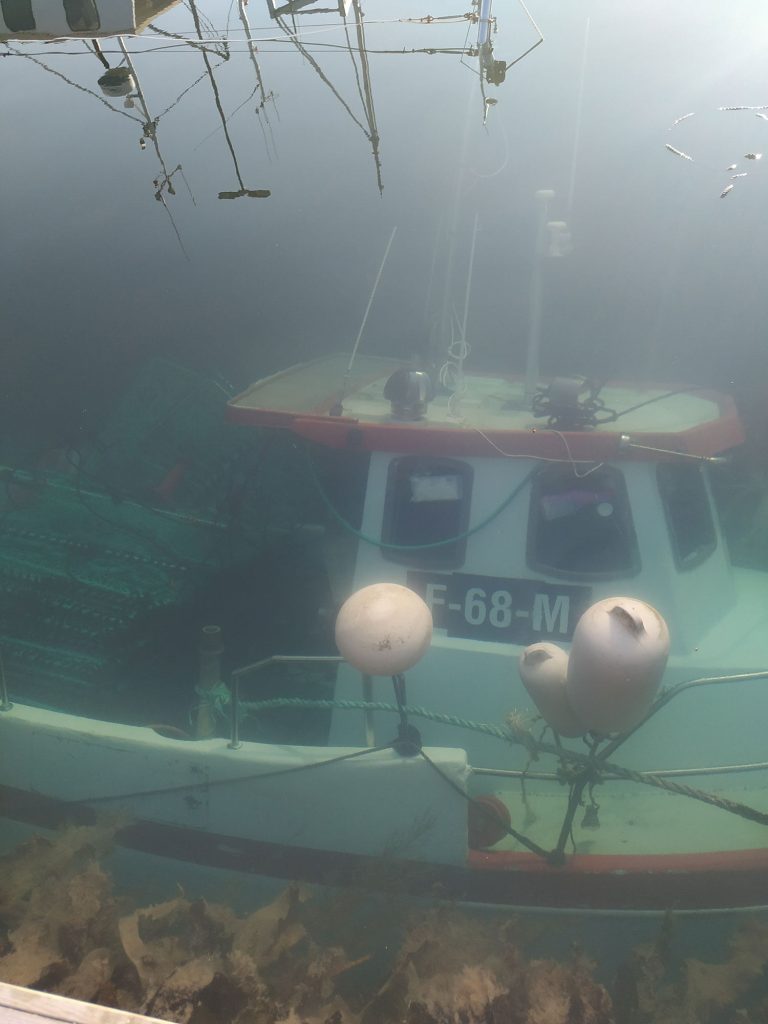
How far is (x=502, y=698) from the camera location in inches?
85.4

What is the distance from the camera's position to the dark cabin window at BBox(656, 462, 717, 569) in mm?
2223

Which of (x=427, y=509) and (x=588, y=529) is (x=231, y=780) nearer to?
(x=427, y=509)

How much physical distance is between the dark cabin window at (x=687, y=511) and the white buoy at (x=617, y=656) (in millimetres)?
882

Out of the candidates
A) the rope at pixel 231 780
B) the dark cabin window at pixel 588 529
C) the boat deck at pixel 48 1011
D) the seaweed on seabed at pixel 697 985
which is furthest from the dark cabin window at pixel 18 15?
the seaweed on seabed at pixel 697 985

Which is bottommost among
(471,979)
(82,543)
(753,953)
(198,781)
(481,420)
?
(753,953)

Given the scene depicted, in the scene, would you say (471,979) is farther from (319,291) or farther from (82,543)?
(319,291)

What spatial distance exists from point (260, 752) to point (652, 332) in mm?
2369

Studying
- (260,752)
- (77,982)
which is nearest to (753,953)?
(260,752)

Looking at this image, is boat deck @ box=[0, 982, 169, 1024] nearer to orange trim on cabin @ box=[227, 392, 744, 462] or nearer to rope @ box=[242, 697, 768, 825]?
rope @ box=[242, 697, 768, 825]

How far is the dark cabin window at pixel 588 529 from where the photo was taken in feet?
7.18

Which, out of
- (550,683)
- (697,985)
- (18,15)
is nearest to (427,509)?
(550,683)

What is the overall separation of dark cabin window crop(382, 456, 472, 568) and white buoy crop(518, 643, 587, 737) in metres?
0.65

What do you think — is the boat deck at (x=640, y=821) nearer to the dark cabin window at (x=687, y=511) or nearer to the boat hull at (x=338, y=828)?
the boat hull at (x=338, y=828)

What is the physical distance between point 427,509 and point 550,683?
2.71ft
